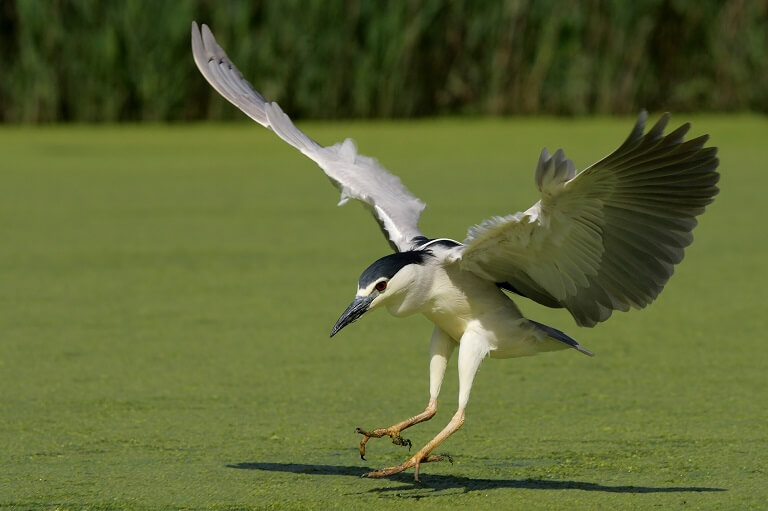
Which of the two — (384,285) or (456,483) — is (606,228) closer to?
(384,285)

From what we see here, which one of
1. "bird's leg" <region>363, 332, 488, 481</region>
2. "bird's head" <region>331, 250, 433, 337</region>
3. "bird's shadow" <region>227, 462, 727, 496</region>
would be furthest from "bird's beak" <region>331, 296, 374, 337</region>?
"bird's shadow" <region>227, 462, 727, 496</region>

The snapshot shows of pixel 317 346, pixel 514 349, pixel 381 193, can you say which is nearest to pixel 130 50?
pixel 317 346

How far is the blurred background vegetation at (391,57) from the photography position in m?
8.28

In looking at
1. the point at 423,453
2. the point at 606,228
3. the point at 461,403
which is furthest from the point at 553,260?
the point at 423,453

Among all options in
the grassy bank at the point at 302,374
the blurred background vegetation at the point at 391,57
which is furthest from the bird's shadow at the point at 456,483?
the blurred background vegetation at the point at 391,57

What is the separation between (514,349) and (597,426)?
0.36 meters

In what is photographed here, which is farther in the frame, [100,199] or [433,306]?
[100,199]

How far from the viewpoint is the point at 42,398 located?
3352 millimetres

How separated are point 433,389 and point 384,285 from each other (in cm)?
29

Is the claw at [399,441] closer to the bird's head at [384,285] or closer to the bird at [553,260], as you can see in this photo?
the bird at [553,260]

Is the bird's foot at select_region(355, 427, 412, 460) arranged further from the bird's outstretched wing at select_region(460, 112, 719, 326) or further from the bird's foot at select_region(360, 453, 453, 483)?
the bird's outstretched wing at select_region(460, 112, 719, 326)

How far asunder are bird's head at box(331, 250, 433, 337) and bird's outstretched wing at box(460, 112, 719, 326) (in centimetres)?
13

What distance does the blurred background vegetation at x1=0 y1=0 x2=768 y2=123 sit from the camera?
8.28 metres

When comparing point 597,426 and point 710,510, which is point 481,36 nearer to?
point 597,426
